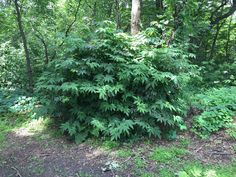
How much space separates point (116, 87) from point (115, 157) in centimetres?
130

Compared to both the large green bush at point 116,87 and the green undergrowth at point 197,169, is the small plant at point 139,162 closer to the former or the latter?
the green undergrowth at point 197,169

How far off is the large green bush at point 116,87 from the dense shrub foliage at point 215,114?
0.43m

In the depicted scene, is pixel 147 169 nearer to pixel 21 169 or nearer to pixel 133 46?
pixel 21 169

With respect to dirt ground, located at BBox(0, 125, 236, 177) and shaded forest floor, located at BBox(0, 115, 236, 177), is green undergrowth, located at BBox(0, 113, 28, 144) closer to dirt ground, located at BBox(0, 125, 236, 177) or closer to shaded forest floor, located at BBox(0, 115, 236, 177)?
shaded forest floor, located at BBox(0, 115, 236, 177)

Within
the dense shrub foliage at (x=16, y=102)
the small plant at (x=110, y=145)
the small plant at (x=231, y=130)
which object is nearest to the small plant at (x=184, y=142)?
the small plant at (x=231, y=130)

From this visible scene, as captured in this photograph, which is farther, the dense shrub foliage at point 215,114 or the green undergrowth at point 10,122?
the green undergrowth at point 10,122

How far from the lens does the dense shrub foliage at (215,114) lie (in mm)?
4633

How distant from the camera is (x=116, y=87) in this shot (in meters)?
4.42

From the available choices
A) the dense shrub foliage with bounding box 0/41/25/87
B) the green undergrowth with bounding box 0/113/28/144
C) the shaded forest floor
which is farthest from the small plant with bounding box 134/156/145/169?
the dense shrub foliage with bounding box 0/41/25/87

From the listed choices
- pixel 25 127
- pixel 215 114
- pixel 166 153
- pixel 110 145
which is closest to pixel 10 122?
pixel 25 127

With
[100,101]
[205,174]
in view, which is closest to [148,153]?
[205,174]

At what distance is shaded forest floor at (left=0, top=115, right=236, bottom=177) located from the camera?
3.55 metres

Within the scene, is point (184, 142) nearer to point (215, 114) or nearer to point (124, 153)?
point (215, 114)

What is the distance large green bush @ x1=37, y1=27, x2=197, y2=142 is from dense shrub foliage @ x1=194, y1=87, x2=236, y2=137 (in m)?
0.43
